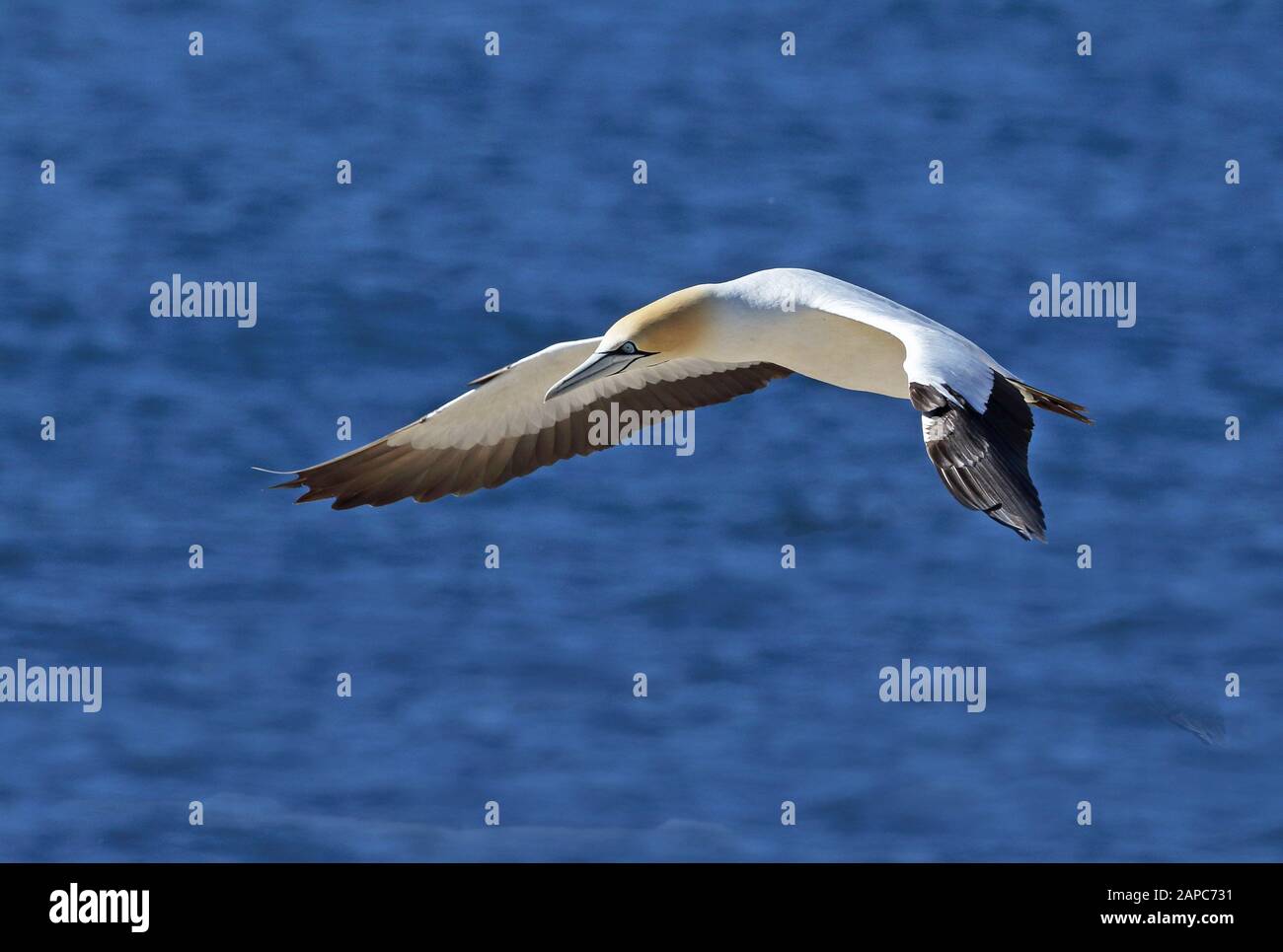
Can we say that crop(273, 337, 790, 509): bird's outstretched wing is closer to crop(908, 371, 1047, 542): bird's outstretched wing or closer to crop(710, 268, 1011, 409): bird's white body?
crop(710, 268, 1011, 409): bird's white body

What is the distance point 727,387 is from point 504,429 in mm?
1873

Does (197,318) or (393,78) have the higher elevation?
(393,78)

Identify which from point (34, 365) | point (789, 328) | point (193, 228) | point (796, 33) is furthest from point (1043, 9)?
point (789, 328)

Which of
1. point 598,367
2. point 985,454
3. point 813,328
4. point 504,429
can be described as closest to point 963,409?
point 985,454

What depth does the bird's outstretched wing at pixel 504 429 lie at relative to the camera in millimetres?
14828

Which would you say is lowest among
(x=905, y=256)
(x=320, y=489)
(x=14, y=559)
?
(x=320, y=489)

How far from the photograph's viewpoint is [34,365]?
36.6 m

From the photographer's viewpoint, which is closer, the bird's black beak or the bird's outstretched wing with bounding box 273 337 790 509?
the bird's black beak

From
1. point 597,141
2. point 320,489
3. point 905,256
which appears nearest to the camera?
point 320,489

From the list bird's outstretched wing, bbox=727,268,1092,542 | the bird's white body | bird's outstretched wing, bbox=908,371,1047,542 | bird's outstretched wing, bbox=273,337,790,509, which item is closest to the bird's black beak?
bird's outstretched wing, bbox=273,337,790,509

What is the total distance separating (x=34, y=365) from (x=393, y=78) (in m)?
8.83

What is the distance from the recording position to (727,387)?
54.4 ft

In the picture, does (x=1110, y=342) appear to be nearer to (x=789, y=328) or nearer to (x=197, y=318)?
(x=197, y=318)

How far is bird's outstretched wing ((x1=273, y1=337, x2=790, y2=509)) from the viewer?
14828 millimetres
